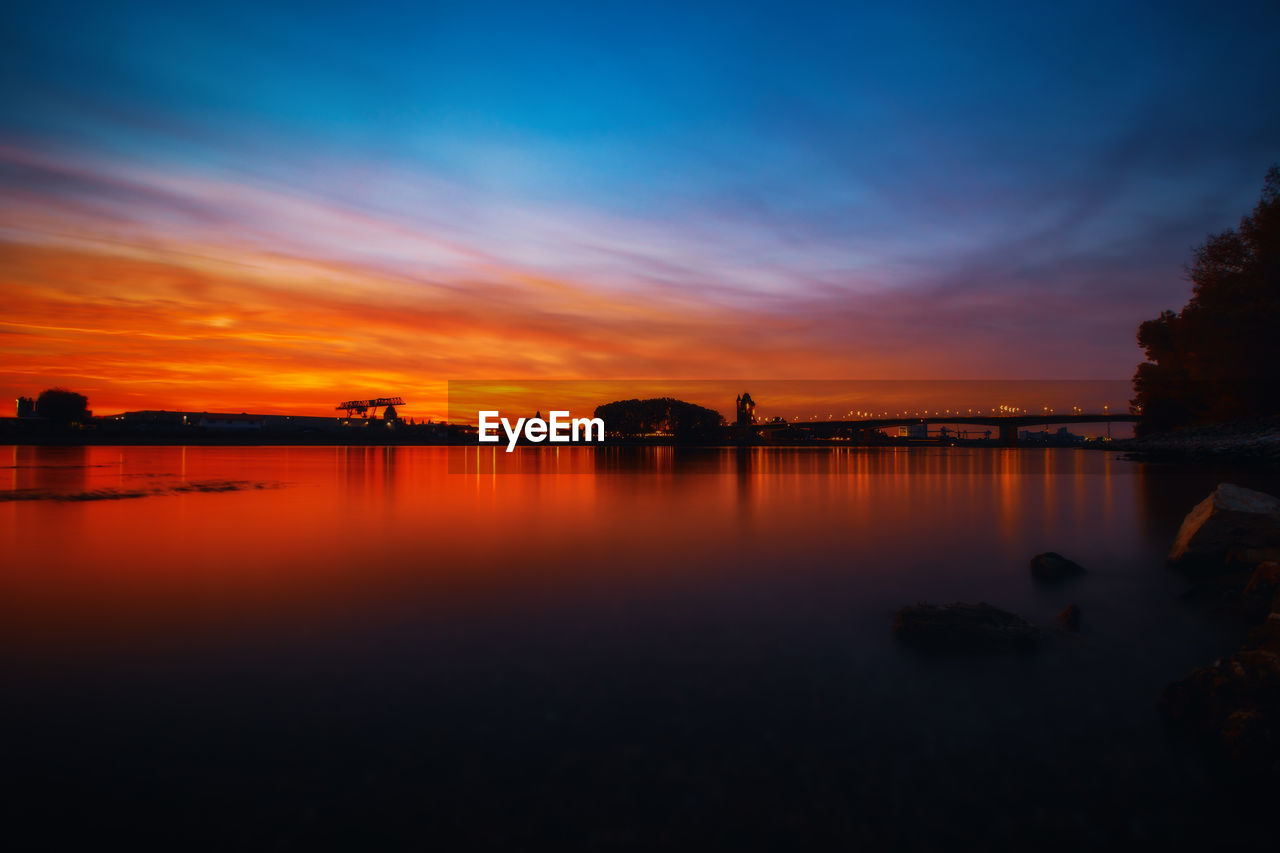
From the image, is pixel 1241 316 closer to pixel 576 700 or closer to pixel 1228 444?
pixel 1228 444

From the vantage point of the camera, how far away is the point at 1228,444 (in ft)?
157

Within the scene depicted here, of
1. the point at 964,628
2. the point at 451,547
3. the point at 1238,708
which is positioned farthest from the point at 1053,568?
the point at 451,547

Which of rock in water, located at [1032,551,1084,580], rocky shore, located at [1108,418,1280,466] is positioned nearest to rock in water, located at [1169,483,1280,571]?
rock in water, located at [1032,551,1084,580]

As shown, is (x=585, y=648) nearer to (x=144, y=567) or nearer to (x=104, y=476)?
(x=144, y=567)

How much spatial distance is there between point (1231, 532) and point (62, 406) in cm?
21933

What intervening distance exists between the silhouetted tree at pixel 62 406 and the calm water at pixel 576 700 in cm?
19872

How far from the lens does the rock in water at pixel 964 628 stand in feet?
24.7

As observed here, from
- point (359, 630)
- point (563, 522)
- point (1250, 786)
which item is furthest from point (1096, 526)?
point (359, 630)

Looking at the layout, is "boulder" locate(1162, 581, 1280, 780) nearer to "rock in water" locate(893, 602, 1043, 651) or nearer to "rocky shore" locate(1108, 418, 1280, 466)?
"rock in water" locate(893, 602, 1043, 651)

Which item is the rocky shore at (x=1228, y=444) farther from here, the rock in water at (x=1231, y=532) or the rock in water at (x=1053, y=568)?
the rock in water at (x=1053, y=568)

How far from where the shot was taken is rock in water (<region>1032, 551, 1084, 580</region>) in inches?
470

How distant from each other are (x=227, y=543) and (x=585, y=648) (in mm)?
11736

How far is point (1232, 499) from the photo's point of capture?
11.2 m

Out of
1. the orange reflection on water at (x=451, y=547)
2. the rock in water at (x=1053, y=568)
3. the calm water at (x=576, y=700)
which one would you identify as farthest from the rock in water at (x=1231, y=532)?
Result: the orange reflection on water at (x=451, y=547)
